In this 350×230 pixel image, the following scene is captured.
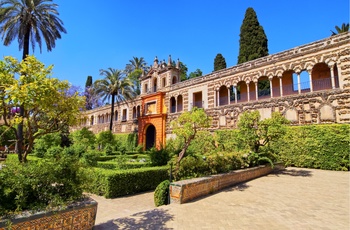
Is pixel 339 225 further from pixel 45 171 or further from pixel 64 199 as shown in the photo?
pixel 45 171

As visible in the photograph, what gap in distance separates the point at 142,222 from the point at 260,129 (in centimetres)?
961

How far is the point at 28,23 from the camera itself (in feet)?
59.4

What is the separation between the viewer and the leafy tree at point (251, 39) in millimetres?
25984

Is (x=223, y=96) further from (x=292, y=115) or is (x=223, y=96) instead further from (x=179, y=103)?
(x=292, y=115)

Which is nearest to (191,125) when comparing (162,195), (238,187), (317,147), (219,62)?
(238,187)

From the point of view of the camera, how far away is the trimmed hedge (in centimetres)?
926

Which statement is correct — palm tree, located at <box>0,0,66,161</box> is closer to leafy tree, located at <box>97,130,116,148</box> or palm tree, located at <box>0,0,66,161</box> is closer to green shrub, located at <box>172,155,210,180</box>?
leafy tree, located at <box>97,130,116,148</box>

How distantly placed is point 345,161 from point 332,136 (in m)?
1.67

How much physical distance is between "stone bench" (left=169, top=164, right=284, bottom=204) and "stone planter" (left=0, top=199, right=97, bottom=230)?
3029 mm

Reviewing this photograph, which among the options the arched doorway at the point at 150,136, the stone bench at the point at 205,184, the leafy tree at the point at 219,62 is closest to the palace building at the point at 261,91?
the arched doorway at the point at 150,136

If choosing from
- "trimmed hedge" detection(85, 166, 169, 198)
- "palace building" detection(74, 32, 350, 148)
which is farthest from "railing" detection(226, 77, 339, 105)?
"trimmed hedge" detection(85, 166, 169, 198)

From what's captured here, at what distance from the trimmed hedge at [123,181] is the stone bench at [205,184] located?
116 inches

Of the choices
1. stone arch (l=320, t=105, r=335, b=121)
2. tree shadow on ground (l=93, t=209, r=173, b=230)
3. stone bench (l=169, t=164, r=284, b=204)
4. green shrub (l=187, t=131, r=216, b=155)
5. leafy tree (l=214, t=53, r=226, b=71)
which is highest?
leafy tree (l=214, t=53, r=226, b=71)

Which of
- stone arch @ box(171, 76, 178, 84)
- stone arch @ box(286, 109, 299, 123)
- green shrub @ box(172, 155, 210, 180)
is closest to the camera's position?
green shrub @ box(172, 155, 210, 180)
